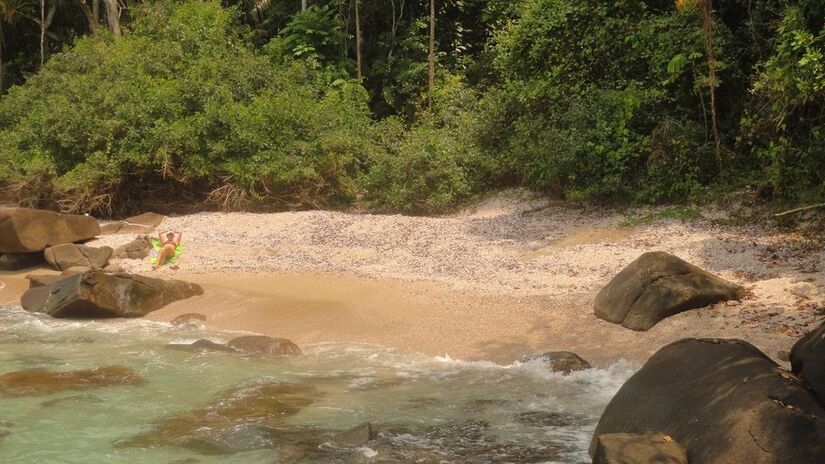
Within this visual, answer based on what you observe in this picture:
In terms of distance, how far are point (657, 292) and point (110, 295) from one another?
23.4 ft

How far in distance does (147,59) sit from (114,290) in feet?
33.1

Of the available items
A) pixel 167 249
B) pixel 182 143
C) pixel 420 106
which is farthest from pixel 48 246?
pixel 420 106

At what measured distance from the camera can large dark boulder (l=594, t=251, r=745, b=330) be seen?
8.77 m

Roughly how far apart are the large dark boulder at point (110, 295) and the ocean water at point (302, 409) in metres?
1.33

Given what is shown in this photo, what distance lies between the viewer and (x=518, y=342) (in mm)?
9023

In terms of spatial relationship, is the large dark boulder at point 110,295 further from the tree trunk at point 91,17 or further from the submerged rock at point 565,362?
the tree trunk at point 91,17

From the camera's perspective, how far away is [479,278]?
11250 mm

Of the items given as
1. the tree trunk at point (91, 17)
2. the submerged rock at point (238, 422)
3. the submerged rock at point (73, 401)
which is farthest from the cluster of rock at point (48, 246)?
the tree trunk at point (91, 17)

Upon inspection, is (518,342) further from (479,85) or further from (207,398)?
(479,85)

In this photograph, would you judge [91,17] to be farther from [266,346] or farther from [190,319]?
[266,346]

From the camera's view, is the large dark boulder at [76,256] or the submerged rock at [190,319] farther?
the large dark boulder at [76,256]

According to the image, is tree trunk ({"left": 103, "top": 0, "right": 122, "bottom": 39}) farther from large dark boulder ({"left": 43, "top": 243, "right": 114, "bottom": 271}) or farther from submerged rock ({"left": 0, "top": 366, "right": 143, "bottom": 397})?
submerged rock ({"left": 0, "top": 366, "right": 143, "bottom": 397})

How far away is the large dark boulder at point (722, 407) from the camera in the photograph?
4.79 meters

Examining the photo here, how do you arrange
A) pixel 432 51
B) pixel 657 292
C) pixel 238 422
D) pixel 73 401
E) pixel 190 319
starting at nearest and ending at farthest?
1. pixel 238 422
2. pixel 73 401
3. pixel 657 292
4. pixel 190 319
5. pixel 432 51
